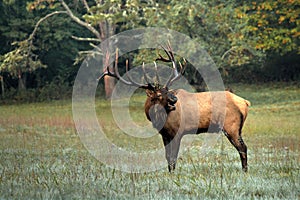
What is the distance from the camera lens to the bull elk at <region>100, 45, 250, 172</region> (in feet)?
34.5

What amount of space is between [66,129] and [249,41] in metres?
12.3

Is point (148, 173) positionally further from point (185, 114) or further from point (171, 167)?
point (185, 114)

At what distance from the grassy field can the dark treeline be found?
10006 millimetres

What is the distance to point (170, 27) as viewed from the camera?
30469mm

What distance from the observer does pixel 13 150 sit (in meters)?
13.7

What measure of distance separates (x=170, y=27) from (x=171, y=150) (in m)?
20.2

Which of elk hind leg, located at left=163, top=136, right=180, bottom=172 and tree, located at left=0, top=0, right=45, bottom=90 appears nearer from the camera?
elk hind leg, located at left=163, top=136, right=180, bottom=172

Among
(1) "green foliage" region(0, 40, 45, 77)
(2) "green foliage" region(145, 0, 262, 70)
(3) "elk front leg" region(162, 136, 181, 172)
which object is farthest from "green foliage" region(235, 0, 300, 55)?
(3) "elk front leg" region(162, 136, 181, 172)

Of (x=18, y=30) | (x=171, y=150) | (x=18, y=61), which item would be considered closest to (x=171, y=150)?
(x=171, y=150)

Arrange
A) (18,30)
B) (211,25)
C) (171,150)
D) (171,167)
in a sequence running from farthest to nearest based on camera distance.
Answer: (18,30)
(211,25)
(171,150)
(171,167)

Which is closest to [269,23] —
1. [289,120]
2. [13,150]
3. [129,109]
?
[129,109]

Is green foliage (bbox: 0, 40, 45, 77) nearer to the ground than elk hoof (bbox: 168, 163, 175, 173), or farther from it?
farther from it

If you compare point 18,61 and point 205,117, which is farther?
point 18,61

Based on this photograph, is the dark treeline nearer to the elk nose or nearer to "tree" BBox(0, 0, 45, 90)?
"tree" BBox(0, 0, 45, 90)
